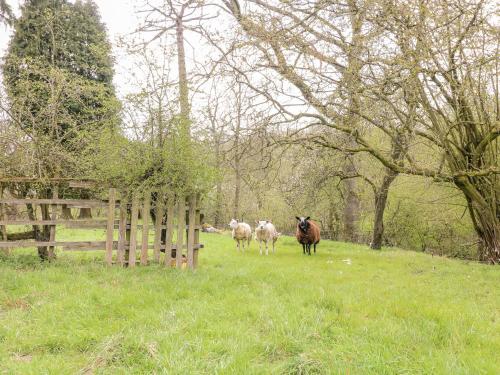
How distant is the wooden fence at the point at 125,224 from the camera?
9.64 metres

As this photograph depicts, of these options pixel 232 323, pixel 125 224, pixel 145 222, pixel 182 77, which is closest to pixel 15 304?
pixel 232 323

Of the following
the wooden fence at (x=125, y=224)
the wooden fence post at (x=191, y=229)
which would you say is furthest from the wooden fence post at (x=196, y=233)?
the wooden fence post at (x=191, y=229)

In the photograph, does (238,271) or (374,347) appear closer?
(374,347)

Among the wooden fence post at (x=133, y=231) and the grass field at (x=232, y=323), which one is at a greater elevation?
the wooden fence post at (x=133, y=231)

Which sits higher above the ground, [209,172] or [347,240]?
[209,172]

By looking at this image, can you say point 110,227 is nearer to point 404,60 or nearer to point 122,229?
point 122,229

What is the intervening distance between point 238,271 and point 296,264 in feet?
10.0

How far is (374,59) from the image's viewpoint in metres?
9.70

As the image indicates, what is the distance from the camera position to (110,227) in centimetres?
973

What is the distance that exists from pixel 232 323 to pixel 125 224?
5183 mm

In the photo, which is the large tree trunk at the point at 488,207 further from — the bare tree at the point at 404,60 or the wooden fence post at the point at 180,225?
the wooden fence post at the point at 180,225

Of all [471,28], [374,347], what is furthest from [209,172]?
[471,28]

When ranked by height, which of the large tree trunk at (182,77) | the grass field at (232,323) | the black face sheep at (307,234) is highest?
the large tree trunk at (182,77)

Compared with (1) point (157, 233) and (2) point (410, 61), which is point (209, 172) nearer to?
(1) point (157, 233)
